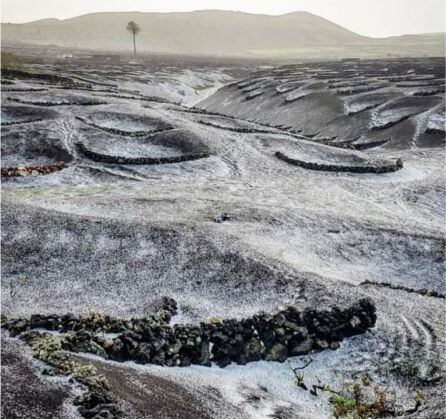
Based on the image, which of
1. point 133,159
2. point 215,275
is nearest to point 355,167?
point 133,159

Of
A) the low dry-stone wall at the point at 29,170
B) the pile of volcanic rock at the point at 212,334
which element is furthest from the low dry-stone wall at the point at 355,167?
the pile of volcanic rock at the point at 212,334

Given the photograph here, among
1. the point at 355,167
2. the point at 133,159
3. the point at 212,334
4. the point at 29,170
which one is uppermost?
the point at 133,159

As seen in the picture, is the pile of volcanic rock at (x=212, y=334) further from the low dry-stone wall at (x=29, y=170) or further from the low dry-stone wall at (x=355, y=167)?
the low dry-stone wall at (x=355, y=167)

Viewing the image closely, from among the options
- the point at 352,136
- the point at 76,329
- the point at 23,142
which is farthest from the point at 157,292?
the point at 352,136

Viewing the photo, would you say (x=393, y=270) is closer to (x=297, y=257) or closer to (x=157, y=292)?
(x=297, y=257)

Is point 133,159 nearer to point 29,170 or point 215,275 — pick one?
point 29,170

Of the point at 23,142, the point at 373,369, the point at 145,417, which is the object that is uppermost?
the point at 23,142
